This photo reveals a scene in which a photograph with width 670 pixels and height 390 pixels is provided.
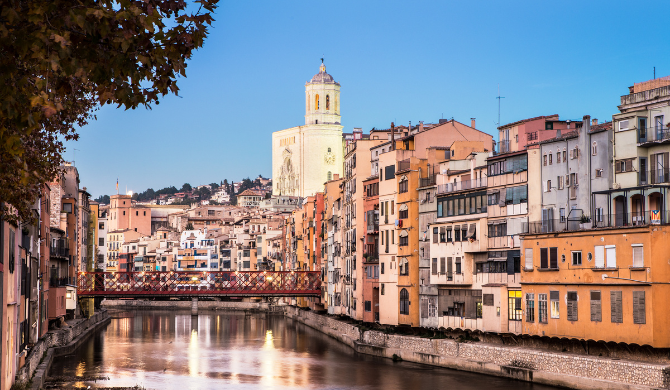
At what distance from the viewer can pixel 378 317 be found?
6134 centimetres

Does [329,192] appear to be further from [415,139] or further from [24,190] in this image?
[24,190]

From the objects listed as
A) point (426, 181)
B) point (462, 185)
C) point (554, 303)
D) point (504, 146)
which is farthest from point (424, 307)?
point (554, 303)

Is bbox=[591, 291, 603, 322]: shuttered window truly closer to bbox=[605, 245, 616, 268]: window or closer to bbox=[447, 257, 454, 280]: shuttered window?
bbox=[605, 245, 616, 268]: window

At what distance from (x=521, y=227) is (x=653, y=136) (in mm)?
9354

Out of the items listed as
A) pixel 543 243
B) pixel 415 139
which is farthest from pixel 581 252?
pixel 415 139

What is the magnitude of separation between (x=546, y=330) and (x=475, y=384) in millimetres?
4103

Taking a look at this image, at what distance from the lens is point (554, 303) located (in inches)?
1610

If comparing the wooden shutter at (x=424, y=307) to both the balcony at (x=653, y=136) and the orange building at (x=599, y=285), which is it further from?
the balcony at (x=653, y=136)

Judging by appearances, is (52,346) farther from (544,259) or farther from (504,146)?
(544,259)

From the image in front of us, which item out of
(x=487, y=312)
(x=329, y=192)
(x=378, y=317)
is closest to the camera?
(x=487, y=312)

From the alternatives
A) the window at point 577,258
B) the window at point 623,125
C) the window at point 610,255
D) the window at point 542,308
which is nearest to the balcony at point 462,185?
the window at point 542,308

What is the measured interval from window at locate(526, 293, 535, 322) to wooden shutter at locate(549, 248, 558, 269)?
Answer: 214 cm

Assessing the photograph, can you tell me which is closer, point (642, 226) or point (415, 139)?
point (642, 226)

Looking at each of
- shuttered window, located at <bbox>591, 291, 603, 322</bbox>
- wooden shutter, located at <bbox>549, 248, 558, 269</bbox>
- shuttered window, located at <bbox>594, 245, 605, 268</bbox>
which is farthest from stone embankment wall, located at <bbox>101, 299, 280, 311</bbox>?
shuttered window, located at <bbox>594, 245, 605, 268</bbox>
